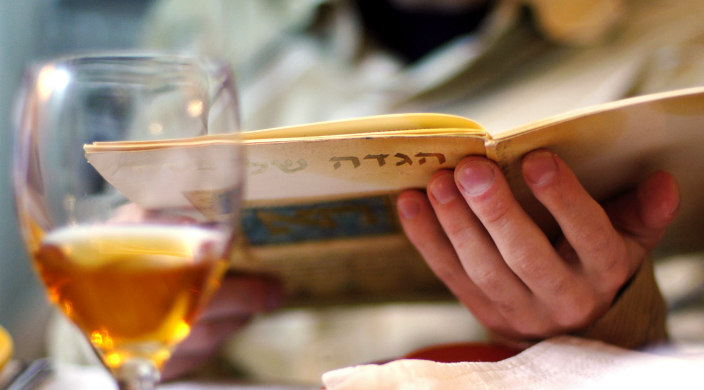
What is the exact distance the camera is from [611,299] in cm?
33

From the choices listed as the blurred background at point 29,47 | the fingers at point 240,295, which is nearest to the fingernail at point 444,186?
the fingers at point 240,295

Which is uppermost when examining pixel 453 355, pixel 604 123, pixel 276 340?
pixel 604 123

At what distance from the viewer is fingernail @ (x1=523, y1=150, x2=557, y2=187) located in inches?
10.7

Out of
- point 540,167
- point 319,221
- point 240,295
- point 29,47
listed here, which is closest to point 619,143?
point 540,167

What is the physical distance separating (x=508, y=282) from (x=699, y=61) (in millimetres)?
392

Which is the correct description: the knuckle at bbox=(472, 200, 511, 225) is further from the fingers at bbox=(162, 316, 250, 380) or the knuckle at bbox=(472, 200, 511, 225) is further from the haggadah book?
the fingers at bbox=(162, 316, 250, 380)

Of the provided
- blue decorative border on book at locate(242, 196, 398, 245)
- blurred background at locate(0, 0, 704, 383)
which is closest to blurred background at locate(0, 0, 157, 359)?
blurred background at locate(0, 0, 704, 383)

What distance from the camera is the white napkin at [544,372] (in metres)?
0.21

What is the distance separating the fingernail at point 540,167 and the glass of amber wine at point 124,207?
0.48ft

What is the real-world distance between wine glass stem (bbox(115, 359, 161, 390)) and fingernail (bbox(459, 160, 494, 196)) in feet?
0.53

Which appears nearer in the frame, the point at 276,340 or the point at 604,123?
the point at 604,123

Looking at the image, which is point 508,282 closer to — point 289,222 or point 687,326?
point 289,222

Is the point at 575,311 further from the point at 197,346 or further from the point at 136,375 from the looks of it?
the point at 197,346

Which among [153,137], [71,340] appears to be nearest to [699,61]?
[153,137]
